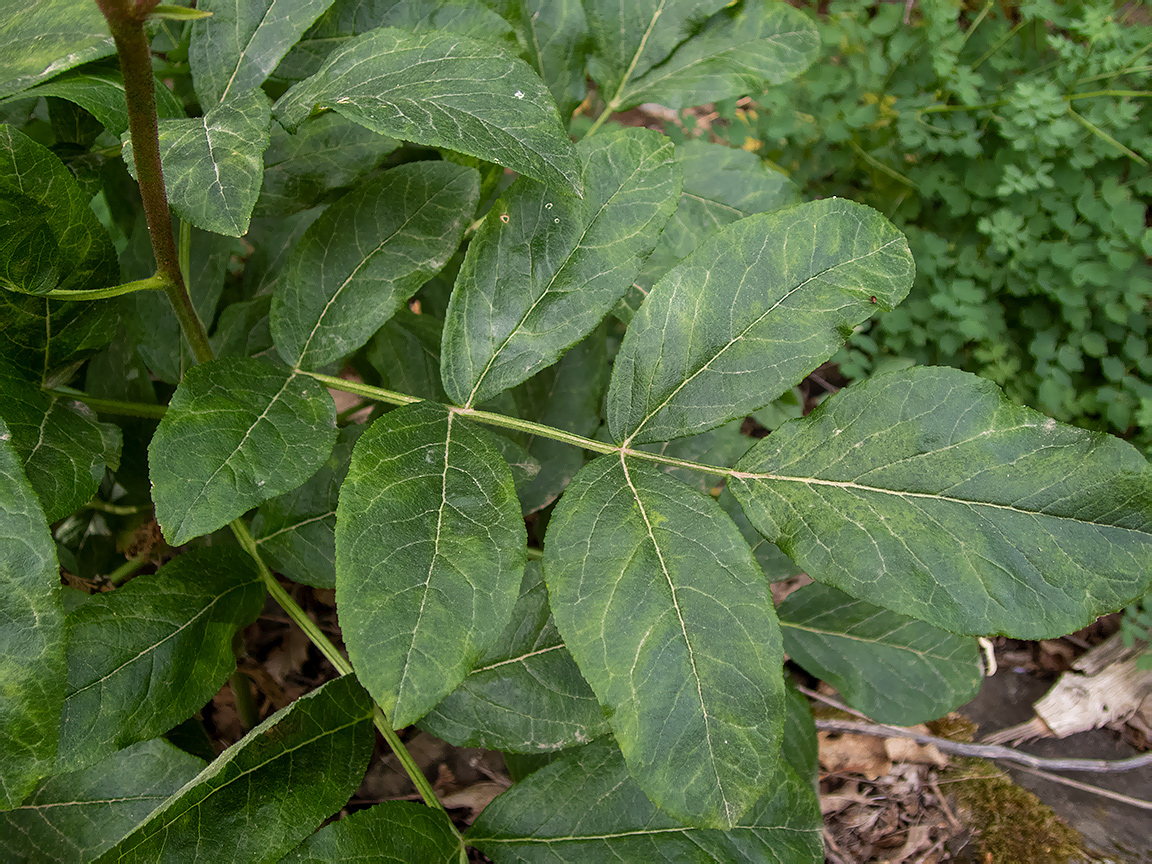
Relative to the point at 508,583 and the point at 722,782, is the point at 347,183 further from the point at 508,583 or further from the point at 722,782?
the point at 722,782

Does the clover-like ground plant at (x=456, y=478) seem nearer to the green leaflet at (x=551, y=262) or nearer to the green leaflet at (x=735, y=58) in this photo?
the green leaflet at (x=551, y=262)

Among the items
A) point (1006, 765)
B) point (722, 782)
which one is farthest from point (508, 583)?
point (1006, 765)

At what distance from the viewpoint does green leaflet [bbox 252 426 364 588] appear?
1.24 m

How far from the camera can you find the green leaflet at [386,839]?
1038 mm

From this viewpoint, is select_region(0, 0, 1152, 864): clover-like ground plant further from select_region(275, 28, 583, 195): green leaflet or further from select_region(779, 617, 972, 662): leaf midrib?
select_region(779, 617, 972, 662): leaf midrib

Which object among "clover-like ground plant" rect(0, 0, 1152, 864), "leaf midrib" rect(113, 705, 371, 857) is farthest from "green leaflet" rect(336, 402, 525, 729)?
"leaf midrib" rect(113, 705, 371, 857)

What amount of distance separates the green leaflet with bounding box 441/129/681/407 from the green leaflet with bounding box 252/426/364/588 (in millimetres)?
309

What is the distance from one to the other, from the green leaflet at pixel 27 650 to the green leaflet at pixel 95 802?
0.36 metres

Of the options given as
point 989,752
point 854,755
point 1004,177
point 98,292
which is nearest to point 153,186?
point 98,292

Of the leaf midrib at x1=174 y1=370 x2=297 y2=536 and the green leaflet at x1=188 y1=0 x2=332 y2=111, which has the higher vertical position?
the green leaflet at x1=188 y1=0 x2=332 y2=111

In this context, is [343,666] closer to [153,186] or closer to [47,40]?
[153,186]

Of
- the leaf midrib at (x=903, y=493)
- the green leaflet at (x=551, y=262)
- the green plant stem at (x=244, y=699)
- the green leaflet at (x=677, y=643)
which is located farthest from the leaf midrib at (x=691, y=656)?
the green plant stem at (x=244, y=699)

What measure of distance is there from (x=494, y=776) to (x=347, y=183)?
4.43 feet

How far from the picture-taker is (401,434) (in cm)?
98
